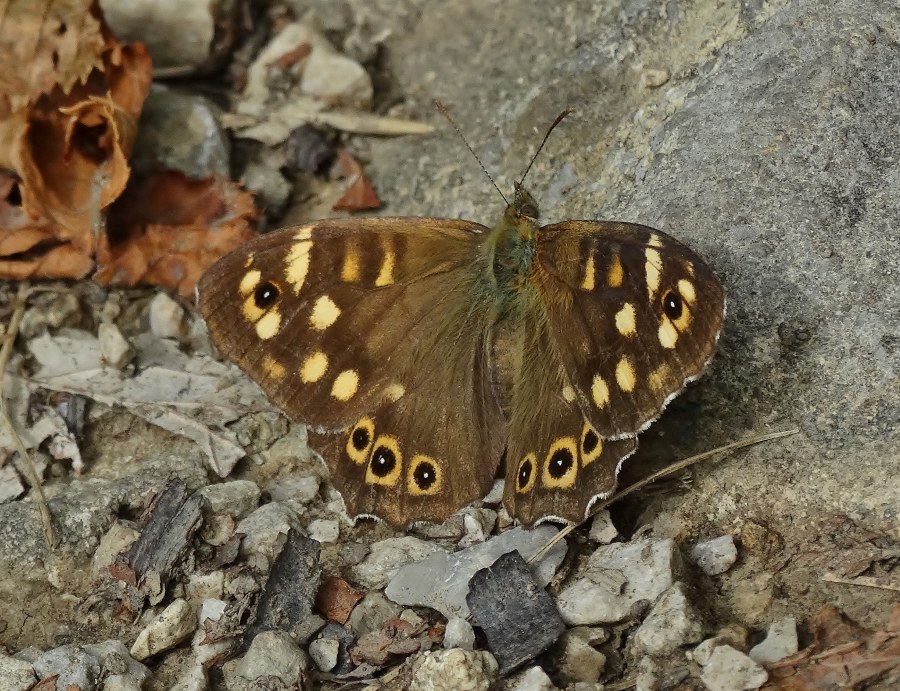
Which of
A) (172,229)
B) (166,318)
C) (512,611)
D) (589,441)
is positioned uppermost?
(589,441)

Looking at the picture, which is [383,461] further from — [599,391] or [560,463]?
[599,391]

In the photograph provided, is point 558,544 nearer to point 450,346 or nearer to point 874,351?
point 450,346

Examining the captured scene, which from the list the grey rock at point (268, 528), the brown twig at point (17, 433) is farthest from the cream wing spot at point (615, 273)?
the brown twig at point (17, 433)

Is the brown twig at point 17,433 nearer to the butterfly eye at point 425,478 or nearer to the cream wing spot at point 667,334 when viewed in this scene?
the butterfly eye at point 425,478

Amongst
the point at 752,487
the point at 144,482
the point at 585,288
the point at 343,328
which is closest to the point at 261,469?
the point at 144,482

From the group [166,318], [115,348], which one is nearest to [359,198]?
[166,318]

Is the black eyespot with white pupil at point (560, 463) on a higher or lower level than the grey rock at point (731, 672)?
higher

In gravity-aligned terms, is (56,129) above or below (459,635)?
above
